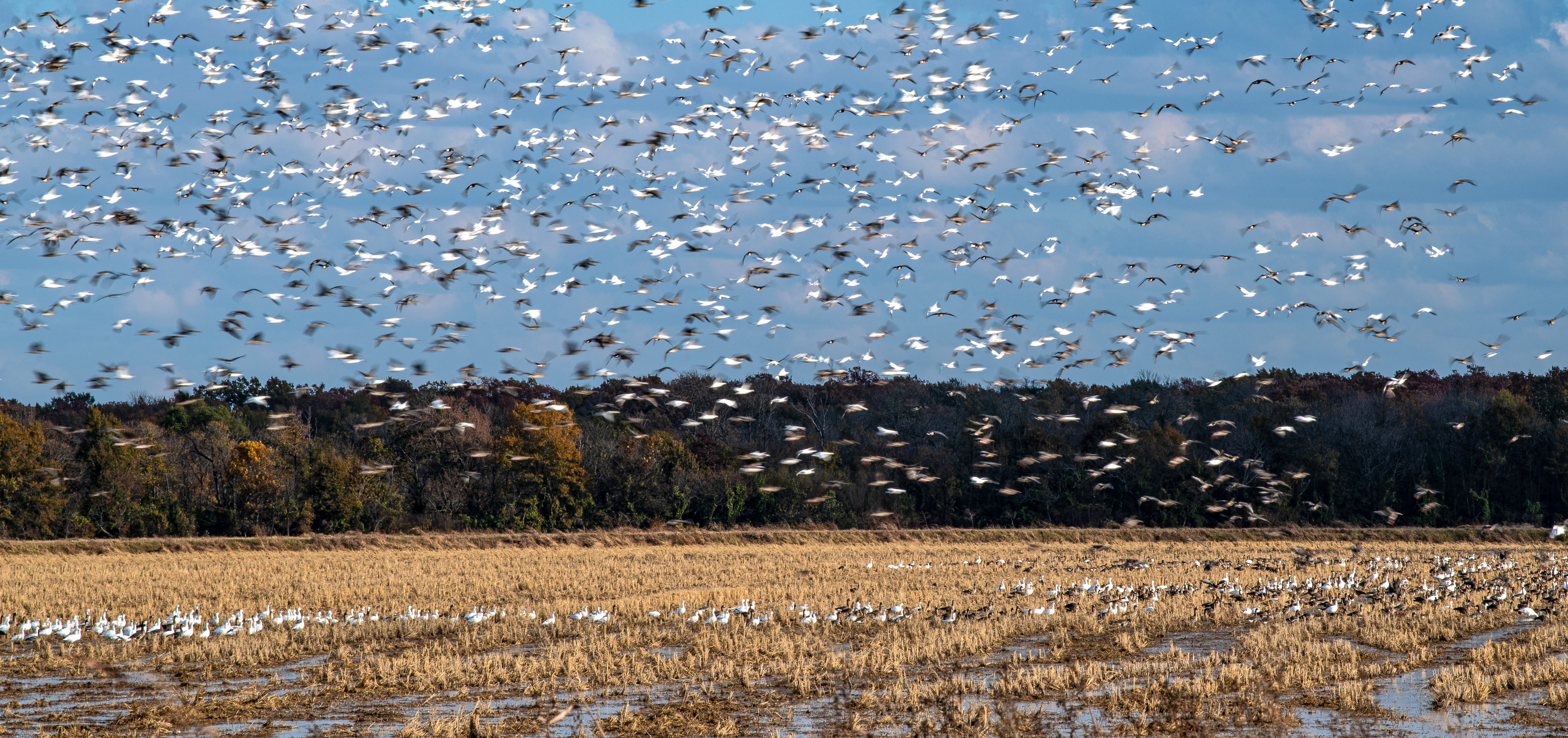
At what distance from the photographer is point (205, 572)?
32000 mm

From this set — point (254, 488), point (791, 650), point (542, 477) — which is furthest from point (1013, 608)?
point (254, 488)

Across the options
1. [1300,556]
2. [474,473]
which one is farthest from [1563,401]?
[474,473]

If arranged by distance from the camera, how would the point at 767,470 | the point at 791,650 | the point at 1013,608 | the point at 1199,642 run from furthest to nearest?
the point at 767,470 < the point at 1013,608 < the point at 1199,642 < the point at 791,650

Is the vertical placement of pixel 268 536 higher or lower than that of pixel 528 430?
lower

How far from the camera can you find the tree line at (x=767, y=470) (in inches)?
1969

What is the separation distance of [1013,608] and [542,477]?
3548cm

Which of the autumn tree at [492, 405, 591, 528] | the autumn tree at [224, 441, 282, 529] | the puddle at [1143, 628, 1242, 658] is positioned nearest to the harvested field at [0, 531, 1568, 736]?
the puddle at [1143, 628, 1242, 658]

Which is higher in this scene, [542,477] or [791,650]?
[542,477]

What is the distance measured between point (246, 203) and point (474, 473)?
1075 inches

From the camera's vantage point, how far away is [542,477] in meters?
54.7

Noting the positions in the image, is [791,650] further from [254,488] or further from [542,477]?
[254,488]

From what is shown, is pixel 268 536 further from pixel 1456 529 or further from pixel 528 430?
pixel 1456 529

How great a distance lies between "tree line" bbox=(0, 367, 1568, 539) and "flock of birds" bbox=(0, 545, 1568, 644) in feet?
63.5

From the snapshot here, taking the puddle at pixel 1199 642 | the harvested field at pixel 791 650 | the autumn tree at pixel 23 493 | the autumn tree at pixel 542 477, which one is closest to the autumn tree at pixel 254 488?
the autumn tree at pixel 23 493
